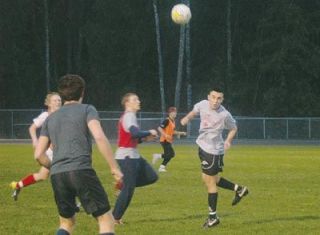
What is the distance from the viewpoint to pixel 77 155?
8531 mm

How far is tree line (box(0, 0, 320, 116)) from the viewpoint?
5862cm

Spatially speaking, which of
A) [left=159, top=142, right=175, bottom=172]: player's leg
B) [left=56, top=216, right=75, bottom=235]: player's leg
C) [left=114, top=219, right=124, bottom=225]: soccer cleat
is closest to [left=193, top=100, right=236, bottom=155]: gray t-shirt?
[left=114, top=219, right=124, bottom=225]: soccer cleat

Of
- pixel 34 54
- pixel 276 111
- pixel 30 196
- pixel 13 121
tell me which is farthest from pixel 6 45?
pixel 30 196

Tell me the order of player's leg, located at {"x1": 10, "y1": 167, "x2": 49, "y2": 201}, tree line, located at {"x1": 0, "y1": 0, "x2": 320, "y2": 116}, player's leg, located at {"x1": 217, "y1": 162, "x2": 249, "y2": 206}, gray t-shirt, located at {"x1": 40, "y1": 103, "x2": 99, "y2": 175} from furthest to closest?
tree line, located at {"x1": 0, "y1": 0, "x2": 320, "y2": 116} < player's leg, located at {"x1": 217, "y1": 162, "x2": 249, "y2": 206} < player's leg, located at {"x1": 10, "y1": 167, "x2": 49, "y2": 201} < gray t-shirt, located at {"x1": 40, "y1": 103, "x2": 99, "y2": 175}

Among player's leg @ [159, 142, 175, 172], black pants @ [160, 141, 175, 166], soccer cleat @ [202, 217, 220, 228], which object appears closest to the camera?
soccer cleat @ [202, 217, 220, 228]

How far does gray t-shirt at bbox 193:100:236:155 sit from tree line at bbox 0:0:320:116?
147ft

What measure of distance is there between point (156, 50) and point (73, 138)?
5722 cm

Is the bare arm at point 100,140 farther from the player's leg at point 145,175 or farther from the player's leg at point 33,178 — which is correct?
the player's leg at point 33,178

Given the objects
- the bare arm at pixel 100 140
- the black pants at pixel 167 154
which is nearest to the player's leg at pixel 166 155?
the black pants at pixel 167 154

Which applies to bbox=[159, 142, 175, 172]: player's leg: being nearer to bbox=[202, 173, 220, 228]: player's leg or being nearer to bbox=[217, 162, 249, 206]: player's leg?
bbox=[217, 162, 249, 206]: player's leg

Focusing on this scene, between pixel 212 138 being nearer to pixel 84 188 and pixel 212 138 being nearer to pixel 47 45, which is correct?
pixel 84 188

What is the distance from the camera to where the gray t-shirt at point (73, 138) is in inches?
335

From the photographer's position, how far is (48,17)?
65.8 m

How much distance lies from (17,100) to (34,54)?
17.5 feet
